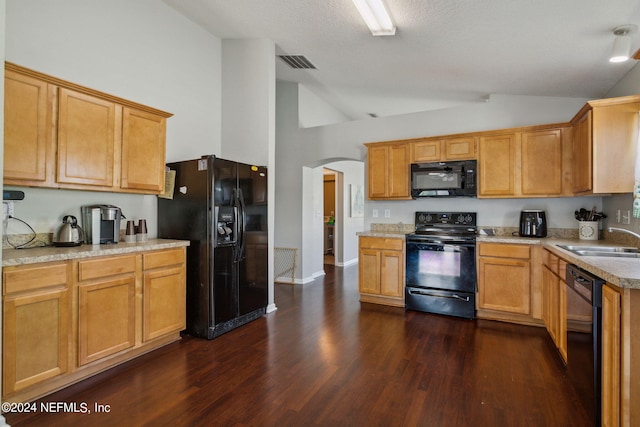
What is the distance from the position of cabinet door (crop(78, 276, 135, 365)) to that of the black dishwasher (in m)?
3.01

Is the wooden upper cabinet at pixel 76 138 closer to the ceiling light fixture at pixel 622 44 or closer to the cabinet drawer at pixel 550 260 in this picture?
the cabinet drawer at pixel 550 260

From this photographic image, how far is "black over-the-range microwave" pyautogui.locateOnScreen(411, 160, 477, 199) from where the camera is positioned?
3.95 metres

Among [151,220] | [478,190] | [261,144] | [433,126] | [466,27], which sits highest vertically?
[466,27]

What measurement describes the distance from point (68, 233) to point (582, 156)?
4.44 metres

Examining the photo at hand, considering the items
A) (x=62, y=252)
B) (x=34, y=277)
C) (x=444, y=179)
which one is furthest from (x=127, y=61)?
(x=444, y=179)

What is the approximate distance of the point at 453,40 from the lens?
301 cm

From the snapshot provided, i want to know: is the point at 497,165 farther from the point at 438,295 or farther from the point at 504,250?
the point at 438,295

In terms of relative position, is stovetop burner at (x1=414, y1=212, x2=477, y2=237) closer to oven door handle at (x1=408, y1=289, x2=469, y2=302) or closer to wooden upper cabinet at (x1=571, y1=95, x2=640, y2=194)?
oven door handle at (x1=408, y1=289, x2=469, y2=302)

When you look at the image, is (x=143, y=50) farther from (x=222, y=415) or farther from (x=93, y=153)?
(x=222, y=415)

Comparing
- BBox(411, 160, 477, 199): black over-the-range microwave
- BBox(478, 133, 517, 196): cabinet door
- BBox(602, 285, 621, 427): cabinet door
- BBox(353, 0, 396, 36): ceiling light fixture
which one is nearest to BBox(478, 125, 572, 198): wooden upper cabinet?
BBox(478, 133, 517, 196): cabinet door

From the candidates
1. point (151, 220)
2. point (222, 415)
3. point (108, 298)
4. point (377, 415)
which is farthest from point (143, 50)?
point (377, 415)

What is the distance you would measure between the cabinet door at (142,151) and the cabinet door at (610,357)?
332 centimetres

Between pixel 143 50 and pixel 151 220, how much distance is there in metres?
1.70

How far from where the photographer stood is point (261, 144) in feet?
13.0
